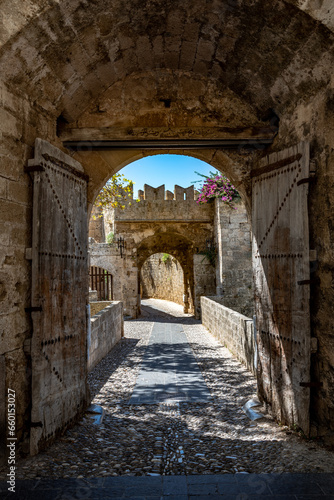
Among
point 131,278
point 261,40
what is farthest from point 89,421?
point 131,278

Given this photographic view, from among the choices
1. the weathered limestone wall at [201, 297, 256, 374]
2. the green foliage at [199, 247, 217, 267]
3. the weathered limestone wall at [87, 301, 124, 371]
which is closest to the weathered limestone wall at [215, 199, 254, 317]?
the green foliage at [199, 247, 217, 267]

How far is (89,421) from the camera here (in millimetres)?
3574

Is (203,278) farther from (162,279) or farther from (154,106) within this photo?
(162,279)

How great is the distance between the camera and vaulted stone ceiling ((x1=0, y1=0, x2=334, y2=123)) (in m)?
2.58

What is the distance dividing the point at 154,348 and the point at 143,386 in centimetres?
294

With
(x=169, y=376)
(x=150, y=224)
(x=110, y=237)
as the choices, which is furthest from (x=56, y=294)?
(x=110, y=237)

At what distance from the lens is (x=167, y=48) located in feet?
11.3

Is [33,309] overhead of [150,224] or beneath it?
beneath

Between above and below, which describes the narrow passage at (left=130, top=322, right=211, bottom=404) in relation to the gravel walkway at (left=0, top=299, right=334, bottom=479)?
below

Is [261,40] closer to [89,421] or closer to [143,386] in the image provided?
[89,421]

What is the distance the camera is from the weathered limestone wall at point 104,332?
19.4 feet

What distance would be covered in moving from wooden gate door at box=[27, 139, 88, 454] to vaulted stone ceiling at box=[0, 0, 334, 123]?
65 centimetres

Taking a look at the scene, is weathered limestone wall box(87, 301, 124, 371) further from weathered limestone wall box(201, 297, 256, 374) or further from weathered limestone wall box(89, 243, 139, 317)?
weathered limestone wall box(89, 243, 139, 317)

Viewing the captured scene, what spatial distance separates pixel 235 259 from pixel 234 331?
5.25 m
